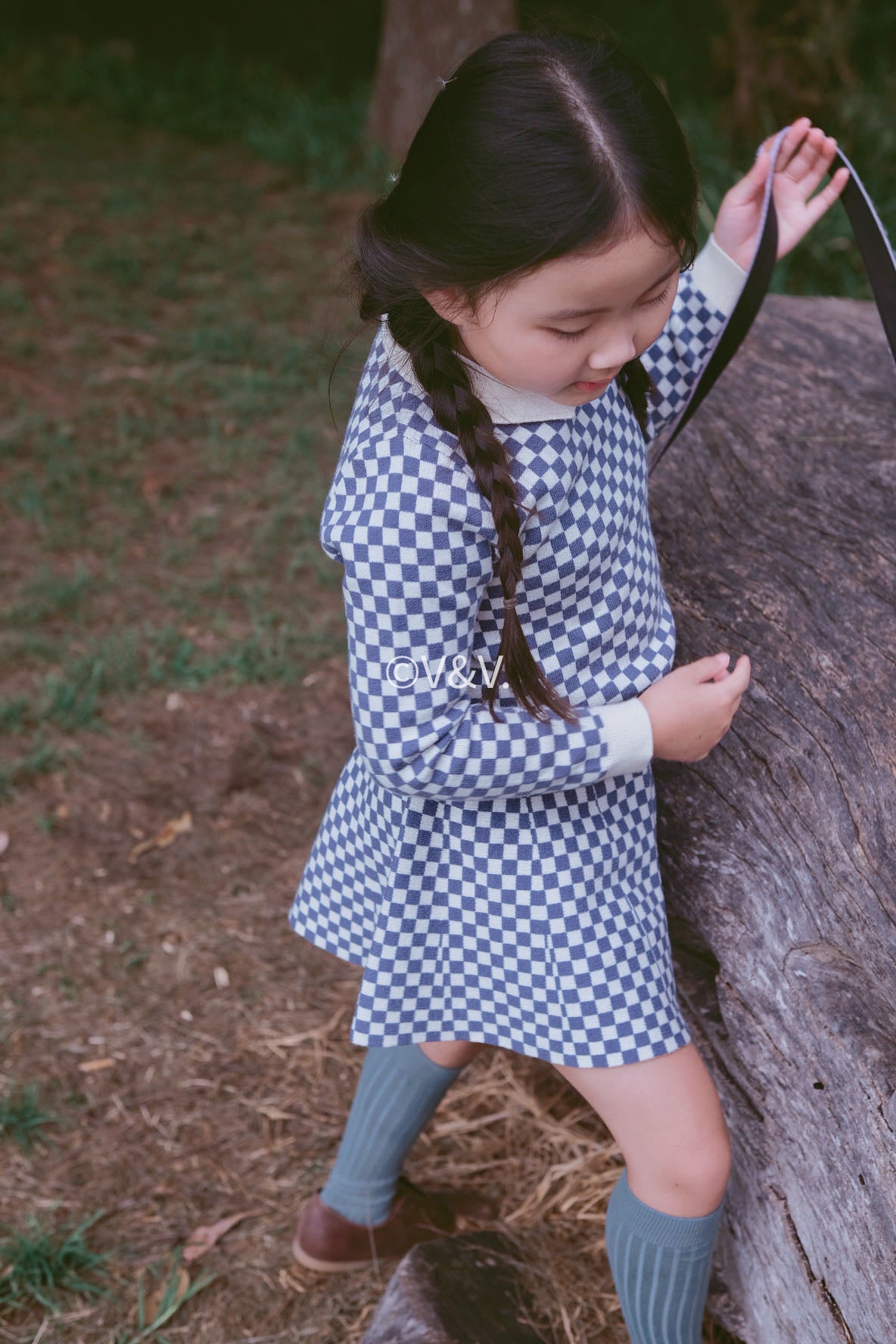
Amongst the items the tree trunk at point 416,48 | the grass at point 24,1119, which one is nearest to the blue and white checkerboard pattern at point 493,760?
the grass at point 24,1119

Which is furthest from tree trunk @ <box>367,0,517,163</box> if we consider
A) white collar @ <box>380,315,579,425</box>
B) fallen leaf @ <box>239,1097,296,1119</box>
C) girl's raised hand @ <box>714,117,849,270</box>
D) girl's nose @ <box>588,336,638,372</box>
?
girl's nose @ <box>588,336,638,372</box>

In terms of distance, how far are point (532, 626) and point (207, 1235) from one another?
1252mm

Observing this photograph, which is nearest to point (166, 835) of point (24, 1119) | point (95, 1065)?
point (95, 1065)

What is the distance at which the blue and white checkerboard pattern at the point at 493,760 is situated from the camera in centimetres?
142

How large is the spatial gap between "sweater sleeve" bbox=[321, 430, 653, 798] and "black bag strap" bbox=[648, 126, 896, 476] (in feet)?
2.01

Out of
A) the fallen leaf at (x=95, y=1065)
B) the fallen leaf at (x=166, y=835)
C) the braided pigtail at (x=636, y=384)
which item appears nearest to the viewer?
the braided pigtail at (x=636, y=384)

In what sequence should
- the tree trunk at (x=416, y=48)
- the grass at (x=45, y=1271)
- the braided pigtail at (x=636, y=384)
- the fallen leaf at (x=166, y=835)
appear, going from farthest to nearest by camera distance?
the tree trunk at (x=416, y=48)
the fallen leaf at (x=166, y=835)
the grass at (x=45, y=1271)
the braided pigtail at (x=636, y=384)

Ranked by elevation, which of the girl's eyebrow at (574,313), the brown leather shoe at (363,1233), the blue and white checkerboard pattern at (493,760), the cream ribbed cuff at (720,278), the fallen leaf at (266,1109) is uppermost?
the girl's eyebrow at (574,313)

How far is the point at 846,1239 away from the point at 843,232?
417 cm

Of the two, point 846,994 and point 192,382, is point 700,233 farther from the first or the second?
point 846,994

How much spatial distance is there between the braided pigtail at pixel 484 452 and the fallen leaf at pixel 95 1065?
4.47 feet

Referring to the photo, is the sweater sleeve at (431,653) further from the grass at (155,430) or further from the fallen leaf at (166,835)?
the grass at (155,430)

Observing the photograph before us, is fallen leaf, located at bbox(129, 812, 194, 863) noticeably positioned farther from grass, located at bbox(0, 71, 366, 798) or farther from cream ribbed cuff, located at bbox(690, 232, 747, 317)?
cream ribbed cuff, located at bbox(690, 232, 747, 317)

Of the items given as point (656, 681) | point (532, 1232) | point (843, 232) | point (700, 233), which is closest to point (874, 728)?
point (656, 681)
